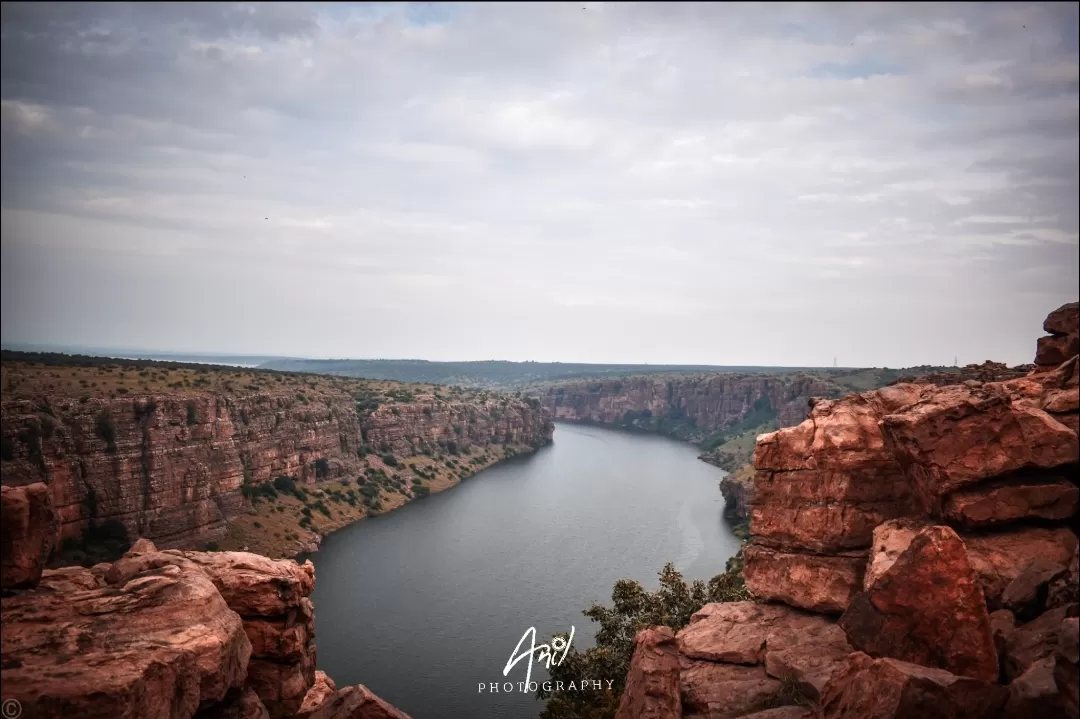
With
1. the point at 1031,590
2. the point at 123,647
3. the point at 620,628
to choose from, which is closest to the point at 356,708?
the point at 123,647

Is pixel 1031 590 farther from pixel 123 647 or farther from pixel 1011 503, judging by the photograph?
pixel 123 647

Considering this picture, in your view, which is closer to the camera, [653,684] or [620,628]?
[653,684]

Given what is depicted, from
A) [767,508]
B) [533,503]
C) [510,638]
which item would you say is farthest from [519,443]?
[767,508]

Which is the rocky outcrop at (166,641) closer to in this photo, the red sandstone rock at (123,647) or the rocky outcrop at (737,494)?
the red sandstone rock at (123,647)

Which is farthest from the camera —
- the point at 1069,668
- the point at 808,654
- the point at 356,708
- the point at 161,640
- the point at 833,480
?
the point at 833,480

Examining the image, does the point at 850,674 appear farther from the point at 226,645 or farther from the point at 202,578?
the point at 202,578

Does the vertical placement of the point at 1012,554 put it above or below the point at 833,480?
below
